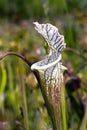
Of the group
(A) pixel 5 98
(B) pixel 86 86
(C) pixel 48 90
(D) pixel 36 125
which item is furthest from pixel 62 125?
(A) pixel 5 98

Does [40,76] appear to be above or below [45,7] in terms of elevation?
below

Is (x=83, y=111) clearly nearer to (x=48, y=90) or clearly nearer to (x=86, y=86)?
(x=86, y=86)

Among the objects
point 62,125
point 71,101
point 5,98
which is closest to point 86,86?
point 71,101

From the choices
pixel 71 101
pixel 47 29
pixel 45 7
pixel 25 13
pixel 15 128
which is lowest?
pixel 15 128

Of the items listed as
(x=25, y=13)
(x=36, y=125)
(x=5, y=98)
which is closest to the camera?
(x=36, y=125)

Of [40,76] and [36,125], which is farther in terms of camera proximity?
[36,125]

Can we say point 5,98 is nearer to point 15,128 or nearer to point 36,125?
point 15,128

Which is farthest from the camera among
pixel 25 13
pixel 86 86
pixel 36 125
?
pixel 25 13

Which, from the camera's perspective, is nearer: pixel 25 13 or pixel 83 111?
pixel 83 111

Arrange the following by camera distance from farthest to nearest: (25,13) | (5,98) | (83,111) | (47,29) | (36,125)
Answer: (25,13) < (5,98) < (83,111) < (36,125) < (47,29)
